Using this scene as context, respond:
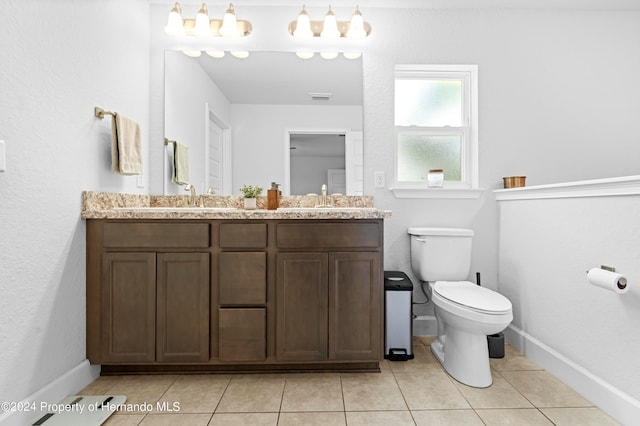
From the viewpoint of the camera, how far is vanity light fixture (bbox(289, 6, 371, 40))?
92.7 inches

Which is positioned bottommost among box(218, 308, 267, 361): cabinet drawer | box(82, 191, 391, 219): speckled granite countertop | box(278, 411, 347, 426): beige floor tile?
box(278, 411, 347, 426): beige floor tile

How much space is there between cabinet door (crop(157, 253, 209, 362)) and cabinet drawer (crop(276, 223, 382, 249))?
45 cm

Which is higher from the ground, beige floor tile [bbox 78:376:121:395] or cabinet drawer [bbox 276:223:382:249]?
cabinet drawer [bbox 276:223:382:249]

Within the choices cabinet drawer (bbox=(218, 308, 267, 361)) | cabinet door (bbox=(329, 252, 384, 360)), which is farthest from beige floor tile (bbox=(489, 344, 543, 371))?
cabinet drawer (bbox=(218, 308, 267, 361))

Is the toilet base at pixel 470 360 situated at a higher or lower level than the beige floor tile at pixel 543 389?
higher

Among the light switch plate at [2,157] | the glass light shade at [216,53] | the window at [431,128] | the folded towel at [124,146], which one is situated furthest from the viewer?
the window at [431,128]

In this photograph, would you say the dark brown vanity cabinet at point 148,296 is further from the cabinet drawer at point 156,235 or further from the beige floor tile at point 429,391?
the beige floor tile at point 429,391

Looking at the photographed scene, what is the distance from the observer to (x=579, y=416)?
1.56 metres

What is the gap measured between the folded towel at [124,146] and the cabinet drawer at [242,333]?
3.25 feet

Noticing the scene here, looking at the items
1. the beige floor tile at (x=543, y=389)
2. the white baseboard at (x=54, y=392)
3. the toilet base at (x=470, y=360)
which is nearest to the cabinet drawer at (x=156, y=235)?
the white baseboard at (x=54, y=392)

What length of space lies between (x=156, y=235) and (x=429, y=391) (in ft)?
5.33

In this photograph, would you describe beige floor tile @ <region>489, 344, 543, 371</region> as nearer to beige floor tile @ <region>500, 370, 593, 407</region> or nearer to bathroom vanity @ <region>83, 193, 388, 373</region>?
beige floor tile @ <region>500, 370, 593, 407</region>

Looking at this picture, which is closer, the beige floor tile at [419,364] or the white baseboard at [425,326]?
the beige floor tile at [419,364]

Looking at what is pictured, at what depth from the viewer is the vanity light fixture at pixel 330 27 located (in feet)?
7.73
